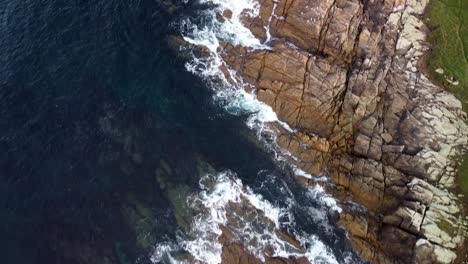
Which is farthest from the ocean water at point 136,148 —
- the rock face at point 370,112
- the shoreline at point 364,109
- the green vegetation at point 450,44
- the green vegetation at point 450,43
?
the green vegetation at point 450,43

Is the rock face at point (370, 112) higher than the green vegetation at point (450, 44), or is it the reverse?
the green vegetation at point (450, 44)

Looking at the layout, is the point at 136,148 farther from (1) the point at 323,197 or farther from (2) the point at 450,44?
(2) the point at 450,44

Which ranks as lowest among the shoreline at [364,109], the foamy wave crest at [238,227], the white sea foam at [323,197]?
the foamy wave crest at [238,227]

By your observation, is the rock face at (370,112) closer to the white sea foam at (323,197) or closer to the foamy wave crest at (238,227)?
the white sea foam at (323,197)

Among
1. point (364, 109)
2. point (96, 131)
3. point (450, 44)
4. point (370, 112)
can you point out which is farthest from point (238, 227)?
point (450, 44)

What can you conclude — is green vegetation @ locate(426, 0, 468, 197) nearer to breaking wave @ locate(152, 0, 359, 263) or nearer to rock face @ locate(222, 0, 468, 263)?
rock face @ locate(222, 0, 468, 263)

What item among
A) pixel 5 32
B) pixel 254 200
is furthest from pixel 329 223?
pixel 5 32

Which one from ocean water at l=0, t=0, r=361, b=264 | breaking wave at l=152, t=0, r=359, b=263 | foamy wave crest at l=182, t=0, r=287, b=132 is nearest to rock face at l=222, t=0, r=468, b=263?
foamy wave crest at l=182, t=0, r=287, b=132

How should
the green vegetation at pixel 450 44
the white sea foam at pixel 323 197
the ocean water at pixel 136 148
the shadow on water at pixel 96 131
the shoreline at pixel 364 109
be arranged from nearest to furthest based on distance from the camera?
the shoreline at pixel 364 109
the ocean water at pixel 136 148
the shadow on water at pixel 96 131
the white sea foam at pixel 323 197
the green vegetation at pixel 450 44

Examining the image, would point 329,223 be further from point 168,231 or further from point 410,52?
point 410,52
